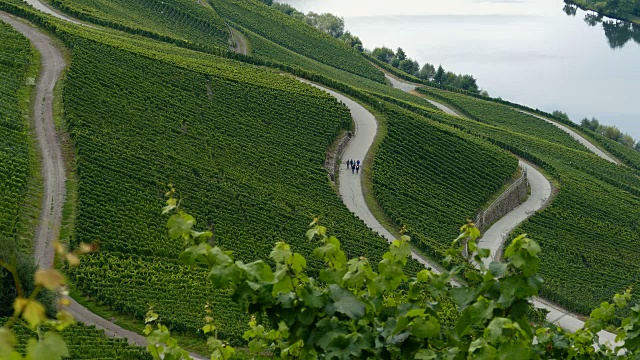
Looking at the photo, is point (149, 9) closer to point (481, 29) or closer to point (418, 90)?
point (418, 90)

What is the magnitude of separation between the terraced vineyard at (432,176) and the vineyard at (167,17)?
31.9 meters

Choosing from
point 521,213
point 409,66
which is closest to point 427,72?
point 409,66

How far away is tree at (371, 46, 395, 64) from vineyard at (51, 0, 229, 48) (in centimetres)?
3131

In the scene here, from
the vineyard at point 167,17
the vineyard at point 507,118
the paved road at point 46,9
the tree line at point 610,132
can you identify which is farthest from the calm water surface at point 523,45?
the paved road at point 46,9

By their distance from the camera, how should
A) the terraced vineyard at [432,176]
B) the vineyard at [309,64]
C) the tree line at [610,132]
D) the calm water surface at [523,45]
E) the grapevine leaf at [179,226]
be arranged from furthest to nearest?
the calm water surface at [523,45], the tree line at [610,132], the vineyard at [309,64], the terraced vineyard at [432,176], the grapevine leaf at [179,226]

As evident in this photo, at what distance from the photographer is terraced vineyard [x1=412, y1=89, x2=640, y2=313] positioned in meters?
50.0

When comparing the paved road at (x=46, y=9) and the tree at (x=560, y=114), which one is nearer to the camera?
the paved road at (x=46, y=9)

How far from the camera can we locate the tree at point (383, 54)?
409ft

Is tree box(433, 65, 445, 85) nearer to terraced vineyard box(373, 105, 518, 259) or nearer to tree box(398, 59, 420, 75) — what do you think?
tree box(398, 59, 420, 75)

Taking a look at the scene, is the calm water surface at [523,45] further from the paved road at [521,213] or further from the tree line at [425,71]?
the paved road at [521,213]

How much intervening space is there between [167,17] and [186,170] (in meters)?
53.4

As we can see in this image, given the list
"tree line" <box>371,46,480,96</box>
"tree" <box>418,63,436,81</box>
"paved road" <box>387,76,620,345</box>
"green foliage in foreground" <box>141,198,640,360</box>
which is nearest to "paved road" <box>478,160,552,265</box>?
"paved road" <box>387,76,620,345</box>

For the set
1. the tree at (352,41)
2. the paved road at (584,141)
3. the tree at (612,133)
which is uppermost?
the tree at (352,41)

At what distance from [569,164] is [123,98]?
4596cm
